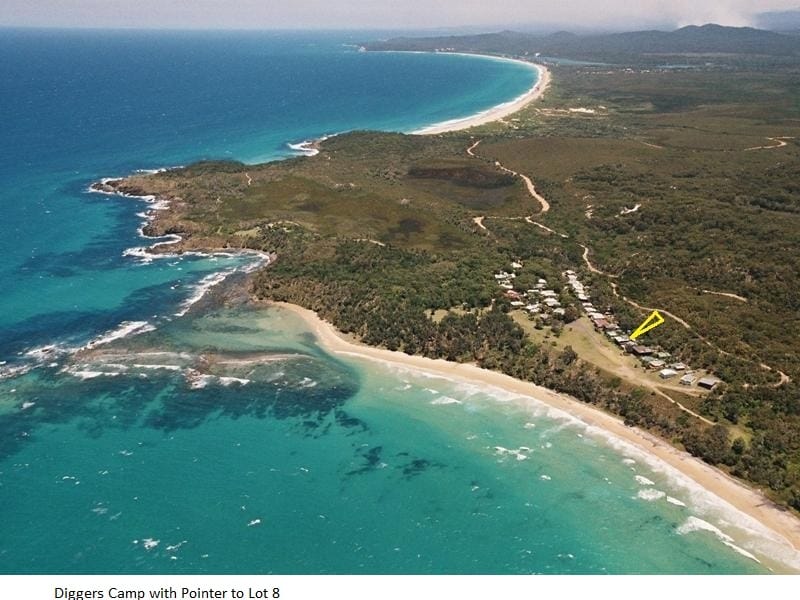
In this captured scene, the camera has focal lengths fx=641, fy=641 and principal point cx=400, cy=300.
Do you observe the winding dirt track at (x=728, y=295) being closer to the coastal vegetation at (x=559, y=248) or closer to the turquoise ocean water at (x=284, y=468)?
the coastal vegetation at (x=559, y=248)

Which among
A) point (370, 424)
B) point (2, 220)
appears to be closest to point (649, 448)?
point (370, 424)

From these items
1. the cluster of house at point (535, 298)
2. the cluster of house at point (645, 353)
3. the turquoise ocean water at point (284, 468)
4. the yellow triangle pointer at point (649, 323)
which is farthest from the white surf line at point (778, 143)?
the turquoise ocean water at point (284, 468)

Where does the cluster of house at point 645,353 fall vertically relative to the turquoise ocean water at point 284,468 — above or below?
above

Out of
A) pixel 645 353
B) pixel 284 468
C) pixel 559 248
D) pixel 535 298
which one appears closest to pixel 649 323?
pixel 645 353

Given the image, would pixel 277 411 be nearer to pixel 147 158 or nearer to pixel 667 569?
pixel 667 569

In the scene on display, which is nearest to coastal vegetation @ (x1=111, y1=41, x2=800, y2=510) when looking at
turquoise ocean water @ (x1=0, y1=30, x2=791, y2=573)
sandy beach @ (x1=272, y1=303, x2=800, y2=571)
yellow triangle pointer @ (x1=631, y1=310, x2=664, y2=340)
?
yellow triangle pointer @ (x1=631, y1=310, x2=664, y2=340)
